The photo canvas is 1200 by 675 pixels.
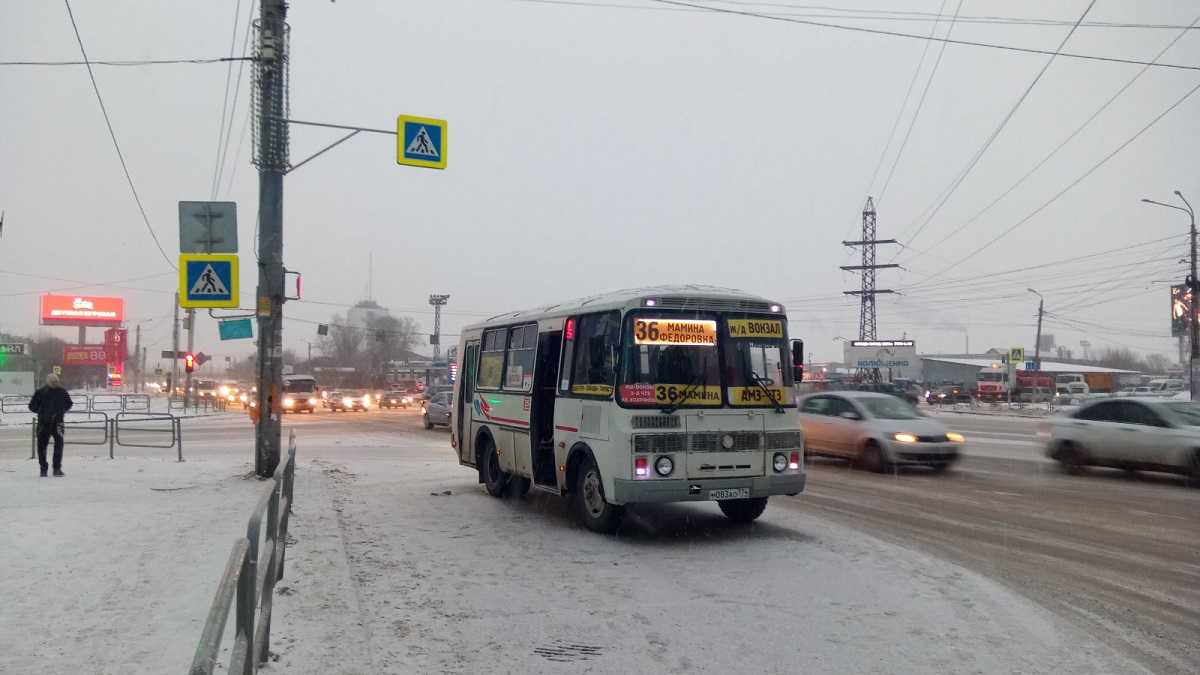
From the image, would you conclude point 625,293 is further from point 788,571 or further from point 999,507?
point 999,507

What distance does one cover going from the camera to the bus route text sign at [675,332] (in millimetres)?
9641

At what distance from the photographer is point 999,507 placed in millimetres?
12312

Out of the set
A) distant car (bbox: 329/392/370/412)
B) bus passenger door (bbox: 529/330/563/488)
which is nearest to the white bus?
bus passenger door (bbox: 529/330/563/488)

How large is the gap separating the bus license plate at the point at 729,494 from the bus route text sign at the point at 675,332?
1578 millimetres

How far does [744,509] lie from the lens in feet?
35.2

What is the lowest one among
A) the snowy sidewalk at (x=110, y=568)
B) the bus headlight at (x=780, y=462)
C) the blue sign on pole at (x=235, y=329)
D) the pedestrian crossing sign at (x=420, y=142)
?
the snowy sidewalk at (x=110, y=568)

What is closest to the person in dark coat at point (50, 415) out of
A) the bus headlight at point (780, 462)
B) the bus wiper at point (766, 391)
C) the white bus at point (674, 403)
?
the white bus at point (674, 403)

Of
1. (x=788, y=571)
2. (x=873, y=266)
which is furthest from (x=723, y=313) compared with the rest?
(x=873, y=266)

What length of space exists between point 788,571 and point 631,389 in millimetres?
2467

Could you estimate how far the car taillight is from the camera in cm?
927

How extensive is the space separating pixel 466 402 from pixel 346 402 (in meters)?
45.4

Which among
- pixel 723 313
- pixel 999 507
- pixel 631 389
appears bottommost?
pixel 999 507

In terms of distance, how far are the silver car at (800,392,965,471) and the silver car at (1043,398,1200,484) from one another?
1.93m

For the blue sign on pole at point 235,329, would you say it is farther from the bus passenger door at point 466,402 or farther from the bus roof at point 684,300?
the bus roof at point 684,300
